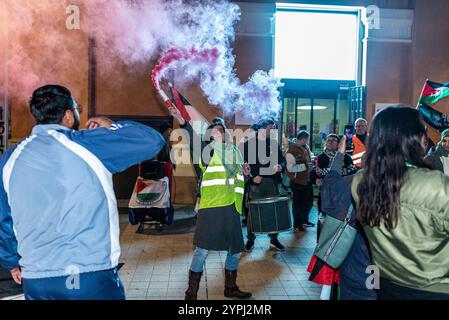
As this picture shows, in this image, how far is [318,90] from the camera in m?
12.9

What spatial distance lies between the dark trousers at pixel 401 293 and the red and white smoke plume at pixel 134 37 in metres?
8.72

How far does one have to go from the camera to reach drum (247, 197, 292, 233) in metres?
6.02

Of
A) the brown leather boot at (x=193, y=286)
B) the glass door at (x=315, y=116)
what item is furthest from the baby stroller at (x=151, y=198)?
the glass door at (x=315, y=116)

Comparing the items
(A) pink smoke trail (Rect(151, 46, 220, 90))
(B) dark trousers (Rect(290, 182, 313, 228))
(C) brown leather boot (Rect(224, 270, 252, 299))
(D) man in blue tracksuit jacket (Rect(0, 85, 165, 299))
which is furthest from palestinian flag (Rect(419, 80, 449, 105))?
(D) man in blue tracksuit jacket (Rect(0, 85, 165, 299))

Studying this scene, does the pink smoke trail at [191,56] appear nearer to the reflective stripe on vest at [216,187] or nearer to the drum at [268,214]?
the drum at [268,214]

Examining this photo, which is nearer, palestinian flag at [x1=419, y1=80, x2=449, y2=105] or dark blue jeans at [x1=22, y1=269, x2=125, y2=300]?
dark blue jeans at [x1=22, y1=269, x2=125, y2=300]

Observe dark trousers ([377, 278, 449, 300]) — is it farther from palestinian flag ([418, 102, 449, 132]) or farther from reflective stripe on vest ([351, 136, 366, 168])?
palestinian flag ([418, 102, 449, 132])

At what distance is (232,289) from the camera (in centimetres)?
492

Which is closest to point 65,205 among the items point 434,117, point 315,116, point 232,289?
point 232,289

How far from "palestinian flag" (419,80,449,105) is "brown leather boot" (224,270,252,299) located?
316 inches

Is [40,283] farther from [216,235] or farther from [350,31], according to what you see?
[350,31]

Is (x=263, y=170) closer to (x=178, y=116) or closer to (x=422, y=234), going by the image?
(x=178, y=116)

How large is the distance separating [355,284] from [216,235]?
2000mm
